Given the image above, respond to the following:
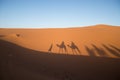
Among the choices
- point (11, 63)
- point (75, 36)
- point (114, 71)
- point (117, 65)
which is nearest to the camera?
point (11, 63)

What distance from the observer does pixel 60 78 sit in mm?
12961

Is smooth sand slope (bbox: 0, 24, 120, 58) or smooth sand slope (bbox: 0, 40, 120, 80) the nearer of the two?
smooth sand slope (bbox: 0, 40, 120, 80)

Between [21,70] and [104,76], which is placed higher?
[21,70]

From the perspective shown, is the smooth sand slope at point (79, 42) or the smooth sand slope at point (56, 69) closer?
the smooth sand slope at point (56, 69)

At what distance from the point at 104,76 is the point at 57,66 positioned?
430 centimetres

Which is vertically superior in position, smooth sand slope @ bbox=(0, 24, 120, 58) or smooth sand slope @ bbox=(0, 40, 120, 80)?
smooth sand slope @ bbox=(0, 40, 120, 80)

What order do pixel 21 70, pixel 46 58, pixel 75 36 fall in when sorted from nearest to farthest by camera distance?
pixel 21 70
pixel 46 58
pixel 75 36

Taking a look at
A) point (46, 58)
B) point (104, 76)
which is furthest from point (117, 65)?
point (46, 58)

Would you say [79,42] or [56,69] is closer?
[56,69]

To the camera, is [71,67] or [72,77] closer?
[72,77]

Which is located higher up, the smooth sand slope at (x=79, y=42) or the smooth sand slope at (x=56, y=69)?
the smooth sand slope at (x=56, y=69)

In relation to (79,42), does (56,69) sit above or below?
above

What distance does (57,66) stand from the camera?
618 inches

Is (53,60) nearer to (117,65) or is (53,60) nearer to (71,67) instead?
(71,67)
